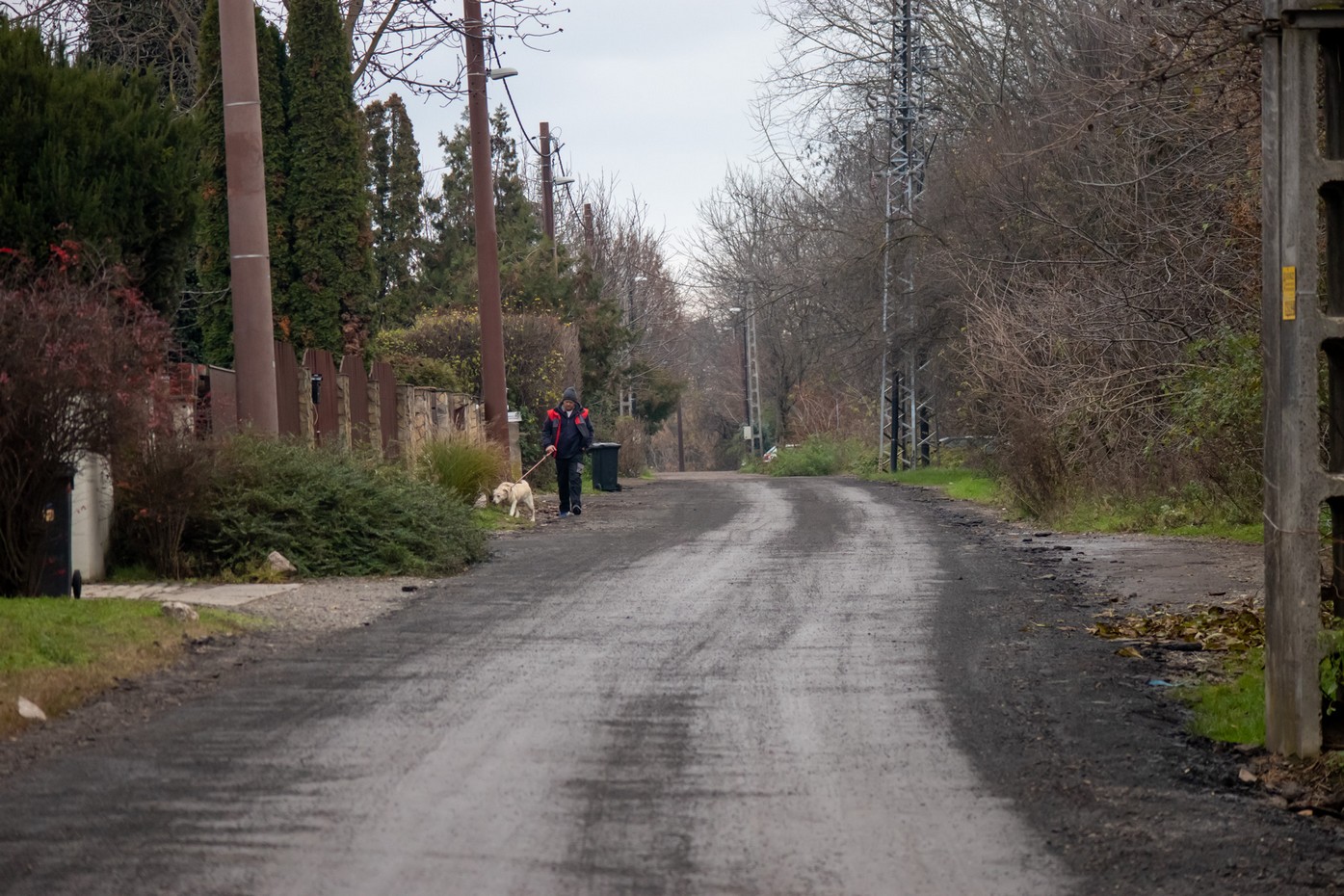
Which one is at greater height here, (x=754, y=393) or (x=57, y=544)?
(x=754, y=393)

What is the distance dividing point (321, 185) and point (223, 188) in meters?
1.52

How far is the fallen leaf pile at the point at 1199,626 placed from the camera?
922cm

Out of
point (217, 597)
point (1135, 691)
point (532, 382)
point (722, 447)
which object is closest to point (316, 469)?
point (217, 597)

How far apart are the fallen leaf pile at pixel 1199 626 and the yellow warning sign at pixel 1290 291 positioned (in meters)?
3.11

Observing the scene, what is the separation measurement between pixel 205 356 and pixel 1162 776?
19.3m

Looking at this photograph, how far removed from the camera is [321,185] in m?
23.2

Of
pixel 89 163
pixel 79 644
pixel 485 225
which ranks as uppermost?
pixel 485 225

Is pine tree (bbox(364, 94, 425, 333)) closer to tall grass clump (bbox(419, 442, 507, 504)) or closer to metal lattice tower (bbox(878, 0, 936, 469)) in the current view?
metal lattice tower (bbox(878, 0, 936, 469))

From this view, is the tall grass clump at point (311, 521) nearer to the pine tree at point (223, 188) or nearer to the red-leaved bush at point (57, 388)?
the red-leaved bush at point (57, 388)

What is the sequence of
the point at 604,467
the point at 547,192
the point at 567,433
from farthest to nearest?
the point at 547,192 < the point at 604,467 < the point at 567,433

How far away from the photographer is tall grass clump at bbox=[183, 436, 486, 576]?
42.3 ft

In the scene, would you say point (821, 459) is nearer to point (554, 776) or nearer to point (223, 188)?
point (223, 188)

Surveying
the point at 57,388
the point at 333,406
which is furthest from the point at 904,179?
the point at 57,388

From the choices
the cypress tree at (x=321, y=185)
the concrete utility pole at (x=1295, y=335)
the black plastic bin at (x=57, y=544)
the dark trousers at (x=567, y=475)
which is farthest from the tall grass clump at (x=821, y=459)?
the concrete utility pole at (x=1295, y=335)
